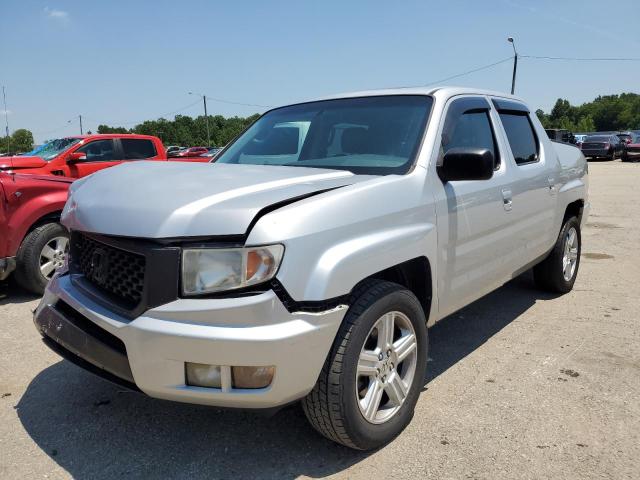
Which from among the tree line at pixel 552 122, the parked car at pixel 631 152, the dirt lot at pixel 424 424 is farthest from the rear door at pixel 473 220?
the tree line at pixel 552 122

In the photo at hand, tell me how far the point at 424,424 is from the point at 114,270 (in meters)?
1.78

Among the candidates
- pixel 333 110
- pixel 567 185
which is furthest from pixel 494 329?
pixel 333 110

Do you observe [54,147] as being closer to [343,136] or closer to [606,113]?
[343,136]

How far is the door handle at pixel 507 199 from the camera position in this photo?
3.60 metres

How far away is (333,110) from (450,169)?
1075 millimetres

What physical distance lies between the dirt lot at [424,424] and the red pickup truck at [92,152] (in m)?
5.56

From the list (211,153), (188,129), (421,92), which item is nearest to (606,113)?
(188,129)

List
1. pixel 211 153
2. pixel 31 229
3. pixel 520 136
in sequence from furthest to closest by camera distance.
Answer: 1. pixel 211 153
2. pixel 31 229
3. pixel 520 136

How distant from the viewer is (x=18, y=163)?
24.9 ft

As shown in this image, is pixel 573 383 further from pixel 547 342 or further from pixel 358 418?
pixel 358 418

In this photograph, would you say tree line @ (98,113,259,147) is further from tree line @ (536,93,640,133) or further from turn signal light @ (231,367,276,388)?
turn signal light @ (231,367,276,388)

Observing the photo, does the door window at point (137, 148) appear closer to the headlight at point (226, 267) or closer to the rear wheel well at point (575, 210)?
the rear wheel well at point (575, 210)

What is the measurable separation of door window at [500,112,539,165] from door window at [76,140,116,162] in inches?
316

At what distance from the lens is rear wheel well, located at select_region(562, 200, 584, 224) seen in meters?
5.13
